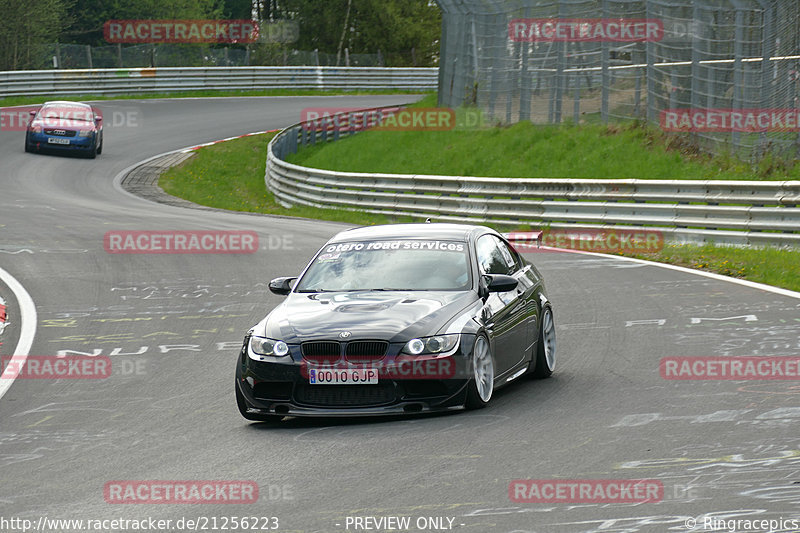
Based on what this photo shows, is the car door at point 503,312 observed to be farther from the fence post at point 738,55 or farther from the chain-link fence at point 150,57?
the chain-link fence at point 150,57

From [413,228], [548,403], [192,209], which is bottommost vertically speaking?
[192,209]

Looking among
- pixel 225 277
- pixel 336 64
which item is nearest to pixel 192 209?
pixel 225 277

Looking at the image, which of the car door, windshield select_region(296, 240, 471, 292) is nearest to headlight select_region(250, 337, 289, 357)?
windshield select_region(296, 240, 471, 292)

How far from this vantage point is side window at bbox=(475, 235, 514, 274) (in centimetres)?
982

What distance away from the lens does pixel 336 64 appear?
2506 inches

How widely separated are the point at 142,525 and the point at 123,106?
44.9m

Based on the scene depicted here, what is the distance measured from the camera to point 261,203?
109 feet

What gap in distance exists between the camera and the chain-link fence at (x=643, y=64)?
73.7 ft

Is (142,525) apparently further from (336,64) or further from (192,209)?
(336,64)

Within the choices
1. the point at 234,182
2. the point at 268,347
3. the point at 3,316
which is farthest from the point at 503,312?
the point at 234,182

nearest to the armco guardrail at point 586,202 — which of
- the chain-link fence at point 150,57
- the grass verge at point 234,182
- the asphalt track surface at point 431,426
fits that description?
the grass verge at point 234,182

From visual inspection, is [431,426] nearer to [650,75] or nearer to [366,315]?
[366,315]

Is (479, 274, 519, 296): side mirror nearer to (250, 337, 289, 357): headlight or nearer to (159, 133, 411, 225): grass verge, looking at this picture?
(250, 337, 289, 357): headlight

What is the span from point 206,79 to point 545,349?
46.4m
